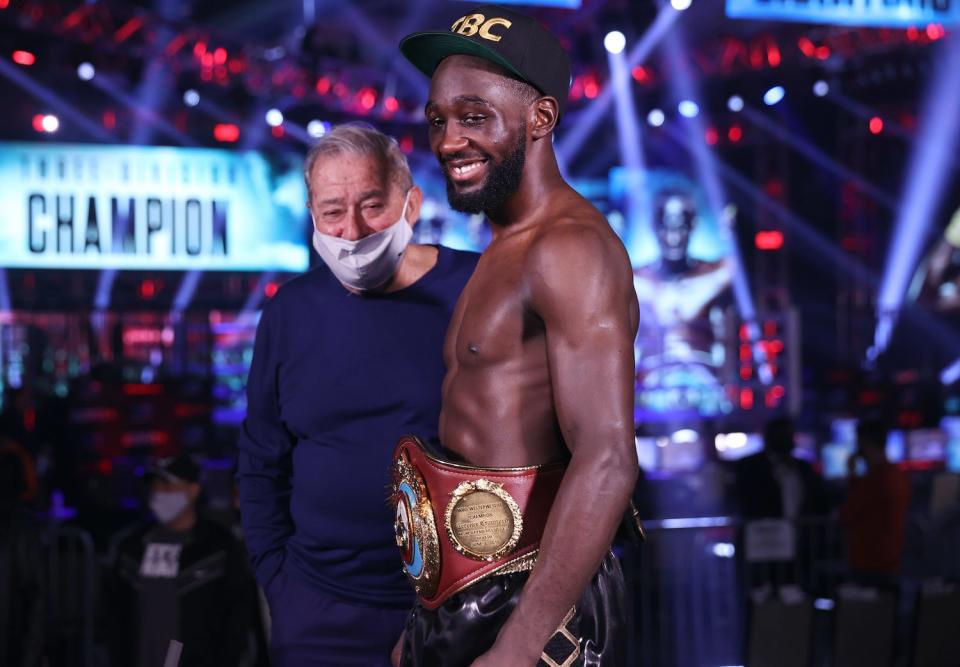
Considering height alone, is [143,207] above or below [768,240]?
above

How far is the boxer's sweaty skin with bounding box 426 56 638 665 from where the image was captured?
5.96 feet

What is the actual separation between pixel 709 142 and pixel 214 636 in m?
11.7

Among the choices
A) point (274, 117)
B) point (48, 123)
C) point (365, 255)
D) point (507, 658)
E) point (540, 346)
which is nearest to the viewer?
point (507, 658)

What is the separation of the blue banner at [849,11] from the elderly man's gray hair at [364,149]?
868cm

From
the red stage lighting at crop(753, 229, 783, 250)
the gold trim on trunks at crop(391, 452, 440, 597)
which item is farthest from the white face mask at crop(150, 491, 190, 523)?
the red stage lighting at crop(753, 229, 783, 250)

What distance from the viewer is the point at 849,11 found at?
11648 millimetres

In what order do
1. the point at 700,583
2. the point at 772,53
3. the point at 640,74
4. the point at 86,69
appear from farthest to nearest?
the point at 640,74
the point at 772,53
the point at 86,69
the point at 700,583

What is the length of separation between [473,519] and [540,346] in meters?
0.31

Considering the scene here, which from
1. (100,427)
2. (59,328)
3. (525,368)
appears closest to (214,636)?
(525,368)

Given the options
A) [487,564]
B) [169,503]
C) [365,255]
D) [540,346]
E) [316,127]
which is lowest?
[169,503]

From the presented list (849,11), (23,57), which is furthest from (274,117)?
(849,11)

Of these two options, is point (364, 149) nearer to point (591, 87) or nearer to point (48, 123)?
point (591, 87)

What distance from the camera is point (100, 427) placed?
34.3 feet

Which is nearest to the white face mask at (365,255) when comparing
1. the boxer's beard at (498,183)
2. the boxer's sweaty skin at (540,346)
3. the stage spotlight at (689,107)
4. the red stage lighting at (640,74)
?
the boxer's sweaty skin at (540,346)
